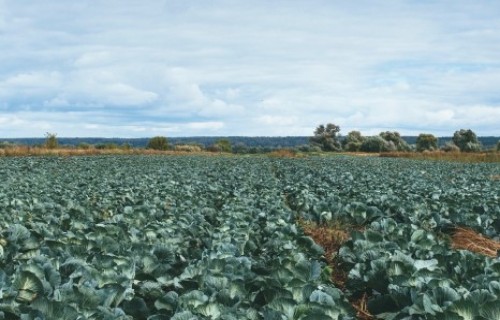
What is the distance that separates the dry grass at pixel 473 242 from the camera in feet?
33.4

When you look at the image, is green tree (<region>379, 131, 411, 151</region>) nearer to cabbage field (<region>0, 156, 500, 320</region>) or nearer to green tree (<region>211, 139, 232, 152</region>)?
green tree (<region>211, 139, 232, 152</region>)

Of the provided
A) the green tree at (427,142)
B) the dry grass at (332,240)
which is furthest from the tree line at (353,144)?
the dry grass at (332,240)

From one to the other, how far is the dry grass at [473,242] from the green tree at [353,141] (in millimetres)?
99935

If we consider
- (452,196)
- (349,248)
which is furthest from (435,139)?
(349,248)

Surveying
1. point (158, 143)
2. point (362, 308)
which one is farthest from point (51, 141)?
point (362, 308)

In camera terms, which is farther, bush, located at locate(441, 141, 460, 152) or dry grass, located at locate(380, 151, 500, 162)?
bush, located at locate(441, 141, 460, 152)

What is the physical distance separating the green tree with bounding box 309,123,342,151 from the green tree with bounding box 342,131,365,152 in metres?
1.68

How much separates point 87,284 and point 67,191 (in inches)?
420

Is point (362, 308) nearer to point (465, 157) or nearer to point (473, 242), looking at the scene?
point (473, 242)

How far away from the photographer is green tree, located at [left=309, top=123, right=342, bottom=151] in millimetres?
118000

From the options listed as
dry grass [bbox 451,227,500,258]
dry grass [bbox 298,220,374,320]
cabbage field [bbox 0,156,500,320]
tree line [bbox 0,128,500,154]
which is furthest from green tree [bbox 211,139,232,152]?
dry grass [bbox 451,227,500,258]

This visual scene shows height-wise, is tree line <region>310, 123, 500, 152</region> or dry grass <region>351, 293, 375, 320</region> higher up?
tree line <region>310, 123, 500, 152</region>

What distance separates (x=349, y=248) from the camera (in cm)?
801

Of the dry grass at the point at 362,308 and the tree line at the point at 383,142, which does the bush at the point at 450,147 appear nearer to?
the tree line at the point at 383,142
